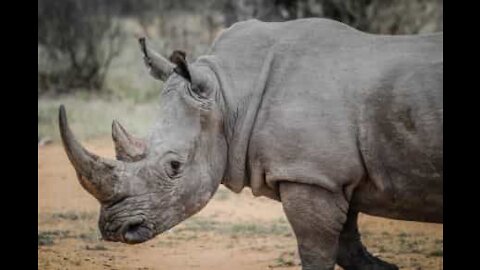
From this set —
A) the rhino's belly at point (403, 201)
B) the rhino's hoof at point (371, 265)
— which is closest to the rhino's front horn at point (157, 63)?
the rhino's belly at point (403, 201)

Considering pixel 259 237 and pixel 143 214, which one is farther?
pixel 259 237

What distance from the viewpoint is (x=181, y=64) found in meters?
5.14

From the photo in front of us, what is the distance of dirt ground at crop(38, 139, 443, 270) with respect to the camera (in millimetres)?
7430

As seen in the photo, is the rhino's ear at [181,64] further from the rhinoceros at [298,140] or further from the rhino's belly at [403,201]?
the rhino's belly at [403,201]

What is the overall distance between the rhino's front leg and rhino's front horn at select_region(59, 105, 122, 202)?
3.14 feet

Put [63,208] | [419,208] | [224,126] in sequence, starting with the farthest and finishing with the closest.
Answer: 1. [63,208]
2. [224,126]
3. [419,208]

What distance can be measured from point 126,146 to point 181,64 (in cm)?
57

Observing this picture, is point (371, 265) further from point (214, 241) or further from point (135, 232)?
point (214, 241)

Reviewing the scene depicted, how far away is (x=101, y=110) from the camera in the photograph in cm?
1408

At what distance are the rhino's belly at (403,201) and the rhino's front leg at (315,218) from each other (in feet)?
0.45

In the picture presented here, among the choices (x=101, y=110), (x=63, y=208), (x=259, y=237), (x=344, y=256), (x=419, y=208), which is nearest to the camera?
(x=419, y=208)

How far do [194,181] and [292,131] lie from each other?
2.12 feet

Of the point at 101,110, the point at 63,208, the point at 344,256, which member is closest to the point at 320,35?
the point at 344,256

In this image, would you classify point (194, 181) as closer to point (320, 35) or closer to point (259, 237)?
point (320, 35)
